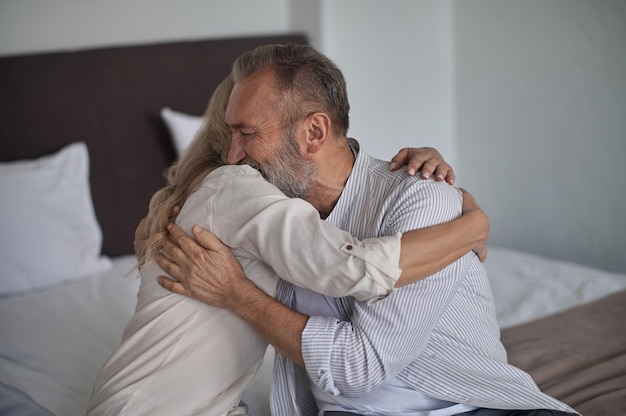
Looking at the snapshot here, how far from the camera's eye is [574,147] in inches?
131

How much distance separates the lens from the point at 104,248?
3.02 metres

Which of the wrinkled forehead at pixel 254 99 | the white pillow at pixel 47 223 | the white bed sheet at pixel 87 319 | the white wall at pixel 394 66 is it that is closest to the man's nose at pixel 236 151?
the wrinkled forehead at pixel 254 99

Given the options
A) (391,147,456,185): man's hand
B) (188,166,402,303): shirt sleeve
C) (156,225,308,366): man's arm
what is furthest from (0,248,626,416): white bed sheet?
(391,147,456,185): man's hand

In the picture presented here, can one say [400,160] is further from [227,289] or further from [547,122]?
[547,122]

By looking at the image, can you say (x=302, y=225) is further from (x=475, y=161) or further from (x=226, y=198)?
(x=475, y=161)

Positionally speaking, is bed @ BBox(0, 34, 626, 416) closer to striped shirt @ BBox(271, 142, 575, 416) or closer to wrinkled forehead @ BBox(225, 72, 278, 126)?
striped shirt @ BBox(271, 142, 575, 416)

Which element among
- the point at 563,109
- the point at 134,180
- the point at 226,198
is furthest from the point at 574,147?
the point at 226,198

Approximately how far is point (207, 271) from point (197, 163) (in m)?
0.39

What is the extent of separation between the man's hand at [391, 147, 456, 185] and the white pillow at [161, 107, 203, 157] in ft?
5.23

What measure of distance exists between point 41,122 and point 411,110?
1912 mm

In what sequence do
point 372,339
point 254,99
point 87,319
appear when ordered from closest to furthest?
point 372,339, point 254,99, point 87,319

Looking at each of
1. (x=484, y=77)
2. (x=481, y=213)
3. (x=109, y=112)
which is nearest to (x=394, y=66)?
(x=484, y=77)

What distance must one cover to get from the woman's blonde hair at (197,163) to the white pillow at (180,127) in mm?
1289

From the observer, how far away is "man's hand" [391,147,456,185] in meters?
1.53
